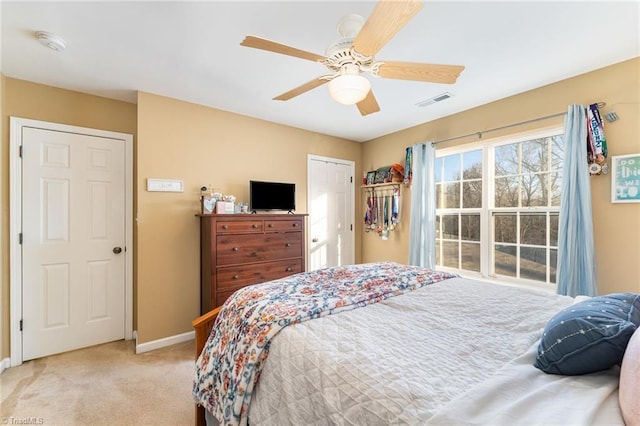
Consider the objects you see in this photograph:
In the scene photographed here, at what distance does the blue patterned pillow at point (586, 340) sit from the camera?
0.83 meters

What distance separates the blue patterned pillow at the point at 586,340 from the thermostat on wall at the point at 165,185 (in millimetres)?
3096

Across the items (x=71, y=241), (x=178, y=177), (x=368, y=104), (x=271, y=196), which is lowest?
(x=71, y=241)

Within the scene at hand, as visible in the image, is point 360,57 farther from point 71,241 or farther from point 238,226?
point 71,241

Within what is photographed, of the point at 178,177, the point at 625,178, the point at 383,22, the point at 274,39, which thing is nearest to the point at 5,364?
the point at 178,177

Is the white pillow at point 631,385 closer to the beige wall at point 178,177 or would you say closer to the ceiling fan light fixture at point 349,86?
the ceiling fan light fixture at point 349,86

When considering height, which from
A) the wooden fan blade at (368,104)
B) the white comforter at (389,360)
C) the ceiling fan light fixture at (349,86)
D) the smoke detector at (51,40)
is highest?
the smoke detector at (51,40)

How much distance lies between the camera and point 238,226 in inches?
114

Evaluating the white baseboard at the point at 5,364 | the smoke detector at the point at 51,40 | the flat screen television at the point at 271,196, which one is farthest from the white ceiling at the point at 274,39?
the white baseboard at the point at 5,364

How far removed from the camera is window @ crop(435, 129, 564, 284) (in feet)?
9.16

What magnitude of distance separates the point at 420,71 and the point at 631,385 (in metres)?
1.57

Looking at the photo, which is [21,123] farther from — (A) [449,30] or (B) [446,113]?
(B) [446,113]

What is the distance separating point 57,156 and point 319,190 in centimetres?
289

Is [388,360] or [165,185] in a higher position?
[165,185]

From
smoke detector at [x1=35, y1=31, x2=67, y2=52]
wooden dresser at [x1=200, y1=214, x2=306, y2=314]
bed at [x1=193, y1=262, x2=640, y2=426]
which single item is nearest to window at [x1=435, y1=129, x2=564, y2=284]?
bed at [x1=193, y1=262, x2=640, y2=426]
